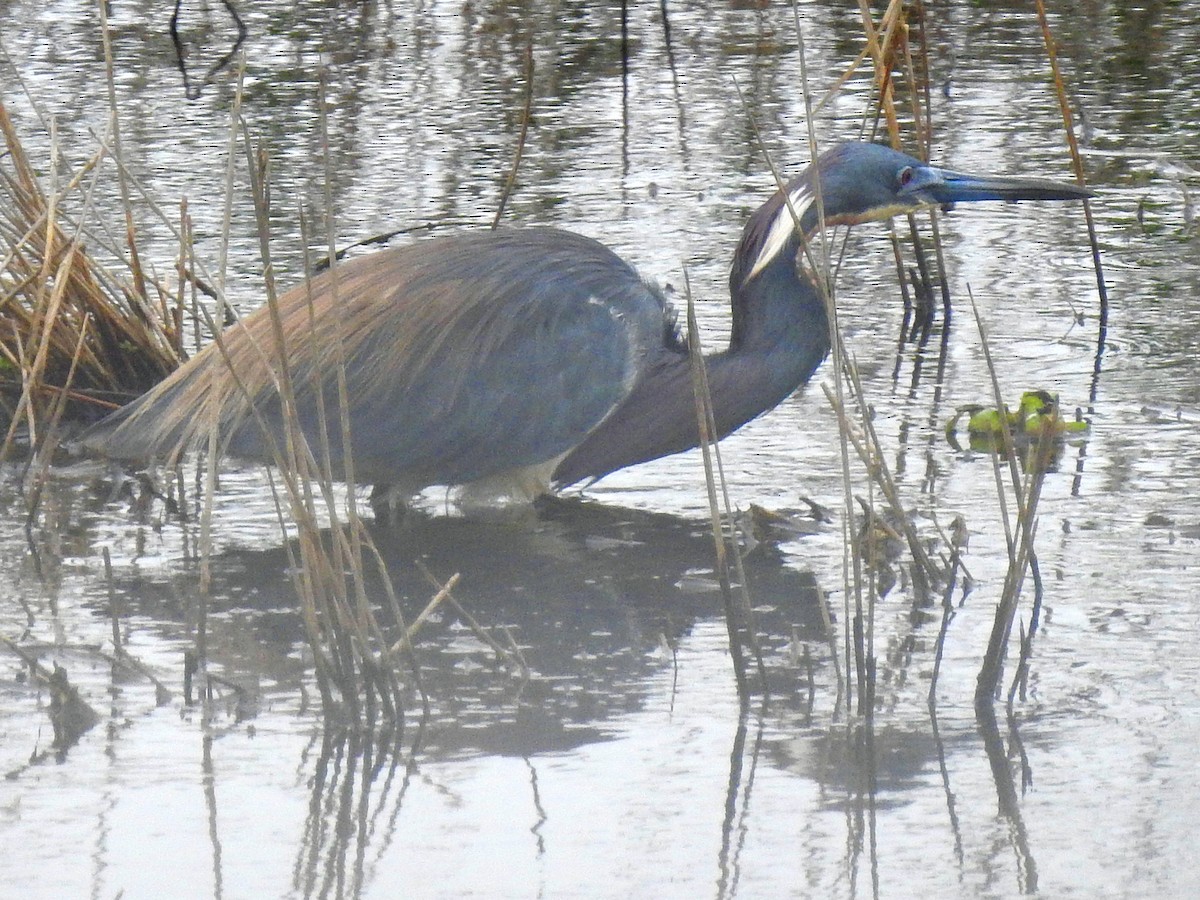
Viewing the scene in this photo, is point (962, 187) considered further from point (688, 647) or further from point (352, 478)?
point (352, 478)

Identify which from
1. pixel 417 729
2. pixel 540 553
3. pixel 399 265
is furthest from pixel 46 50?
pixel 417 729

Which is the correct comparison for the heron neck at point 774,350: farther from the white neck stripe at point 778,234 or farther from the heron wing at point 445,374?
the heron wing at point 445,374

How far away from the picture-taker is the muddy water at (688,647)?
2.73 m

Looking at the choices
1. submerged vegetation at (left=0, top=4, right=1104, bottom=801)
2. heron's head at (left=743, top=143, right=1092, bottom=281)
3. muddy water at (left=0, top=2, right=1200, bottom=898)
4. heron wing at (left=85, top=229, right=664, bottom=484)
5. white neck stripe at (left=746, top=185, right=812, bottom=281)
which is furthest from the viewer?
heron's head at (left=743, top=143, right=1092, bottom=281)

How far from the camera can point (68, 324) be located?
4980 millimetres

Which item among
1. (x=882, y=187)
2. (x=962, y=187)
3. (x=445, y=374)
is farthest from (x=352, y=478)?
(x=962, y=187)

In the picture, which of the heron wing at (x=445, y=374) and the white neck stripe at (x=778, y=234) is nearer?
the heron wing at (x=445, y=374)

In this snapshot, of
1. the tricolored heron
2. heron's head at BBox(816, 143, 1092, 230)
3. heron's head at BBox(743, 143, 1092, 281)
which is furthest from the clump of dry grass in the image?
heron's head at BBox(816, 143, 1092, 230)

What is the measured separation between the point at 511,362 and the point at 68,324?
1.30 metres

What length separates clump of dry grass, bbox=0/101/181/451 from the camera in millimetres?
4656

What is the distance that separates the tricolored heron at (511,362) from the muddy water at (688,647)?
172 mm

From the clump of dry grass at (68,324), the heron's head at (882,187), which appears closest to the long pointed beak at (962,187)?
the heron's head at (882,187)

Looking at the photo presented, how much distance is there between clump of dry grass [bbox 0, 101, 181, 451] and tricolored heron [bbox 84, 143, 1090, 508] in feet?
1.42

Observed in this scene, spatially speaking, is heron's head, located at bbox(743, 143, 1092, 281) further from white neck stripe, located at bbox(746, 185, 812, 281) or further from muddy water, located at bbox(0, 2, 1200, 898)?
muddy water, located at bbox(0, 2, 1200, 898)
